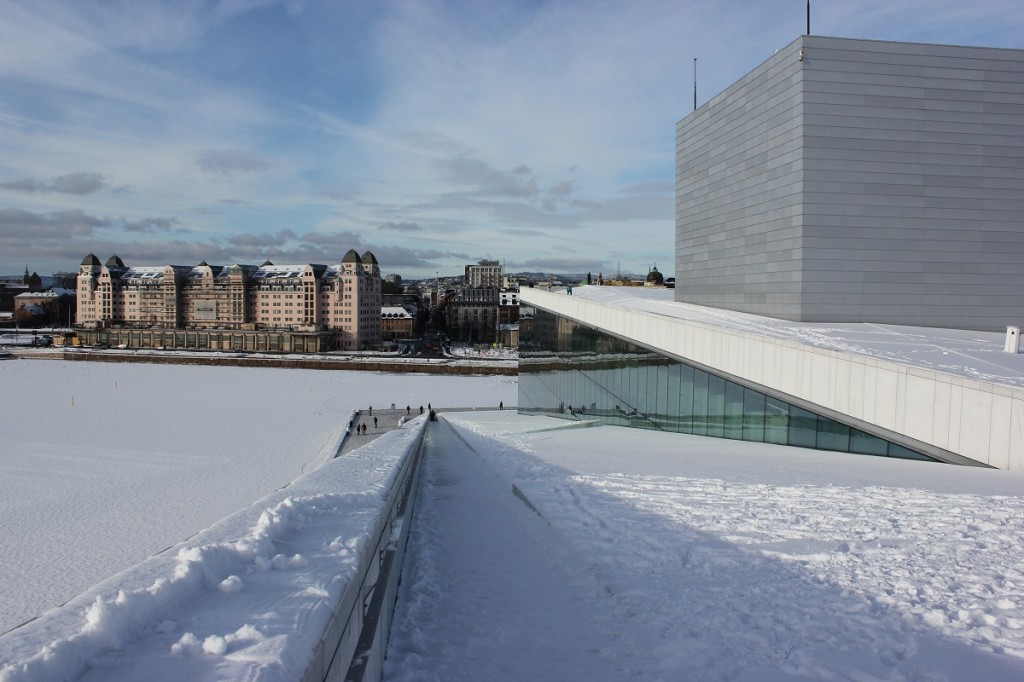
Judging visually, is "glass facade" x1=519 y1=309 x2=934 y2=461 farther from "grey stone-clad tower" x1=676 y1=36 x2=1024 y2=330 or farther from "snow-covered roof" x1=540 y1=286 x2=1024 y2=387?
"grey stone-clad tower" x1=676 y1=36 x2=1024 y2=330

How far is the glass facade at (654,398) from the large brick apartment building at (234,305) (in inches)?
2644

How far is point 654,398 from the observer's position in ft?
57.3

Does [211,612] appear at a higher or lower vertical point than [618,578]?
higher

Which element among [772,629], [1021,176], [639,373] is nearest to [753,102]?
[1021,176]

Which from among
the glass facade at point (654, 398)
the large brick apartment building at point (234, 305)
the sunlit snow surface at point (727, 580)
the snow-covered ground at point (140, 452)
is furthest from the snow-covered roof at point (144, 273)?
the sunlit snow surface at point (727, 580)

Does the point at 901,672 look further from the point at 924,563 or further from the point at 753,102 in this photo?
the point at 753,102

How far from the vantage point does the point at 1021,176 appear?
15125mm

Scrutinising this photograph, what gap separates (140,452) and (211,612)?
27411mm

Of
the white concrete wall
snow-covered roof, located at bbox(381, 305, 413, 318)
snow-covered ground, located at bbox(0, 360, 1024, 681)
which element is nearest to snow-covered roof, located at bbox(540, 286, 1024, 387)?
the white concrete wall

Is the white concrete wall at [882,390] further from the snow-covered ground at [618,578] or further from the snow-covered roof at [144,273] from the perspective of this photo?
the snow-covered roof at [144,273]

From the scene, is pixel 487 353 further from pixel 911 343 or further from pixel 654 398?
pixel 911 343

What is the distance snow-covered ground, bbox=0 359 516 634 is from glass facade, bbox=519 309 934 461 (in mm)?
9780

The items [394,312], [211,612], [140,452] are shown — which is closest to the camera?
[211,612]

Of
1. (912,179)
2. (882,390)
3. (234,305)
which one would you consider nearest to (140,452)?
(882,390)
